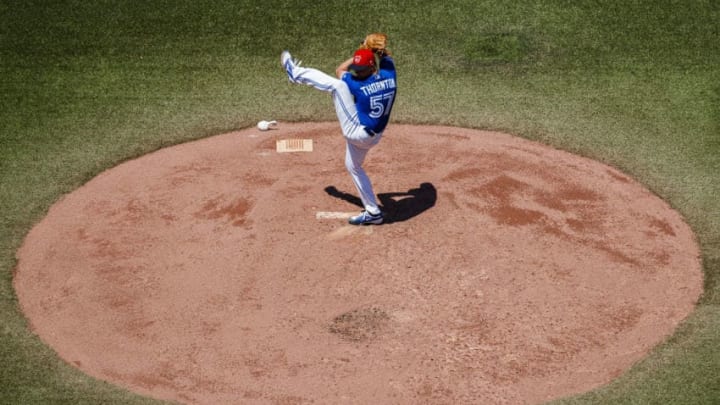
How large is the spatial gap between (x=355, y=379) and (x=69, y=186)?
6.15 metres

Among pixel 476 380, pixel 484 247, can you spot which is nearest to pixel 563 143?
pixel 484 247

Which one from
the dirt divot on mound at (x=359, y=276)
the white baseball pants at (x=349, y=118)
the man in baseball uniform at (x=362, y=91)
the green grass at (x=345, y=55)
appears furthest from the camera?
the green grass at (x=345, y=55)

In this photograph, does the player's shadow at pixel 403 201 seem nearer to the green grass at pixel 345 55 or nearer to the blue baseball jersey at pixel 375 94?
the blue baseball jersey at pixel 375 94

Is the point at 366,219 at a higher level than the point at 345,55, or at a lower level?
lower

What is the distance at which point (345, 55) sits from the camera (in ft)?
56.7

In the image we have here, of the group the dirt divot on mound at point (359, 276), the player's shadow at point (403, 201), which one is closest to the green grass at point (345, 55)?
the dirt divot on mound at point (359, 276)

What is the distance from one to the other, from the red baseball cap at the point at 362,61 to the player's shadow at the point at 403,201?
7.20 ft

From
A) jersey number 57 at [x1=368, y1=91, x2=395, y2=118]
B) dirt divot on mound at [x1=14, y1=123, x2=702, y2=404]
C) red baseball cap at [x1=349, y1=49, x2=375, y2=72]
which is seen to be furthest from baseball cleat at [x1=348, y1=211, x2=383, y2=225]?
red baseball cap at [x1=349, y1=49, x2=375, y2=72]

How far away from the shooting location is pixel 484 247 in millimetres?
12062

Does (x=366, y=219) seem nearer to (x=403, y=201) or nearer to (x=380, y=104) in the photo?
(x=403, y=201)

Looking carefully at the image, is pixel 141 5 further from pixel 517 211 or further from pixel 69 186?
pixel 517 211

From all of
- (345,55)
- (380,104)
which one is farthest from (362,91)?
(345,55)

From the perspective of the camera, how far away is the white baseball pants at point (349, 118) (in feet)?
39.2

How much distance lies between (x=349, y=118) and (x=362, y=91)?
0.45m
